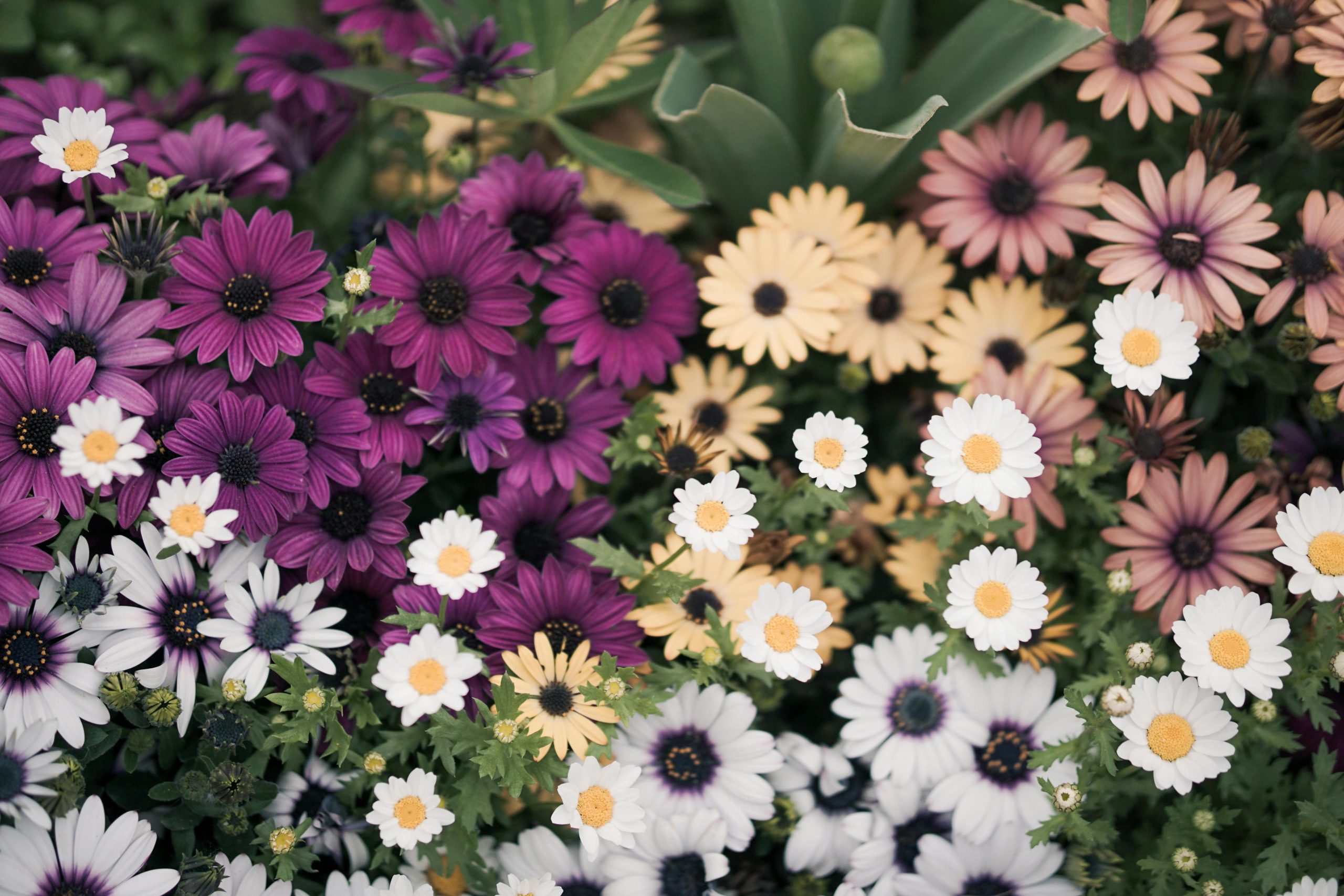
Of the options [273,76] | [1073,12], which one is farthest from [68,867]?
[1073,12]

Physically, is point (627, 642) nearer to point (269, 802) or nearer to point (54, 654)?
point (269, 802)

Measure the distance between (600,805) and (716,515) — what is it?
33 cm

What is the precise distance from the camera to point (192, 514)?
99cm

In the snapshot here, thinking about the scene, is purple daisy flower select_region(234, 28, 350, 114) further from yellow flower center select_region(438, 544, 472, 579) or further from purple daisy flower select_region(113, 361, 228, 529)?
yellow flower center select_region(438, 544, 472, 579)

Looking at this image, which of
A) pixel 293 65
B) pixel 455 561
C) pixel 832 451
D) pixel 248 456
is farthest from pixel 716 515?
pixel 293 65

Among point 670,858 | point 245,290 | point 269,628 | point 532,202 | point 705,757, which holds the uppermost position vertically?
point 532,202

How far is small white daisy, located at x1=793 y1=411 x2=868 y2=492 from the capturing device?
1.09 m

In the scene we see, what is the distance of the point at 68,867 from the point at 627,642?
605 mm

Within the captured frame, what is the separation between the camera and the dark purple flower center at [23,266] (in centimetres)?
113

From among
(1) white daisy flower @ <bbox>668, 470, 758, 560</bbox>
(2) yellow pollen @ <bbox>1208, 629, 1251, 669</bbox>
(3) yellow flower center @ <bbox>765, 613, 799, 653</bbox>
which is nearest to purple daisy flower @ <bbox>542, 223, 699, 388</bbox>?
(1) white daisy flower @ <bbox>668, 470, 758, 560</bbox>

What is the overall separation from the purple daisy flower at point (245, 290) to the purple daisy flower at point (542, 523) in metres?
0.31

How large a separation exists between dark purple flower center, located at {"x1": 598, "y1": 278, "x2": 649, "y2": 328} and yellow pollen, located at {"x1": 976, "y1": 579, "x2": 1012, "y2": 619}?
0.56 metres

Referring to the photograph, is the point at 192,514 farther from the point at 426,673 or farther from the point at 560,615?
the point at 560,615

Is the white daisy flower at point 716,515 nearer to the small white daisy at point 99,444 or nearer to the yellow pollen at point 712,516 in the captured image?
the yellow pollen at point 712,516
